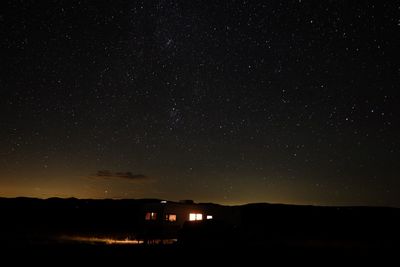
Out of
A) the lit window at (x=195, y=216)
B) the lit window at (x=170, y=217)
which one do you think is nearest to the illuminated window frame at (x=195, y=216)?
the lit window at (x=195, y=216)

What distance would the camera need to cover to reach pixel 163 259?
45.3 feet

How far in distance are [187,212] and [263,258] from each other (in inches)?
656

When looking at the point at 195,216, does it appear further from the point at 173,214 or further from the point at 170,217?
the point at 170,217

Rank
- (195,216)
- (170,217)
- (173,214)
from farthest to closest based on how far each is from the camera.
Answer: (195,216)
(173,214)
(170,217)

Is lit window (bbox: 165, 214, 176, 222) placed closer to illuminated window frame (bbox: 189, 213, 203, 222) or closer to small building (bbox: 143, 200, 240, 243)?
small building (bbox: 143, 200, 240, 243)

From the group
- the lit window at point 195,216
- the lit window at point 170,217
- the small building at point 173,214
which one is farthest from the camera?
the lit window at point 195,216

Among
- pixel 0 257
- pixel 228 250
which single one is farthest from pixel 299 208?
pixel 0 257

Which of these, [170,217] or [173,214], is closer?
[170,217]

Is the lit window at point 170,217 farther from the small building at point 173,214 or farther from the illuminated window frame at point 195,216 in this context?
the illuminated window frame at point 195,216

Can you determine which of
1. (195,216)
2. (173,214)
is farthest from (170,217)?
(195,216)

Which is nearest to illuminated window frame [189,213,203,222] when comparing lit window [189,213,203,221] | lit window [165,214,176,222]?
lit window [189,213,203,221]

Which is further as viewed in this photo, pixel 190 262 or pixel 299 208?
pixel 299 208

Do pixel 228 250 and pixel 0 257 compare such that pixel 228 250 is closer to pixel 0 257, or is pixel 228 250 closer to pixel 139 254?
pixel 139 254

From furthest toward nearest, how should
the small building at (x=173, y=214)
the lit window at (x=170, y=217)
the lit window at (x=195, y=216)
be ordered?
the lit window at (x=195, y=216)
the lit window at (x=170, y=217)
the small building at (x=173, y=214)
